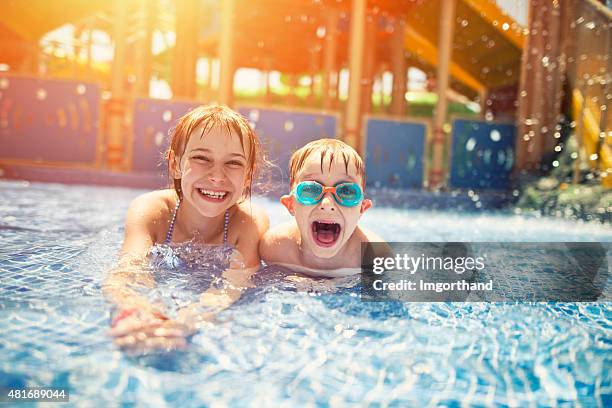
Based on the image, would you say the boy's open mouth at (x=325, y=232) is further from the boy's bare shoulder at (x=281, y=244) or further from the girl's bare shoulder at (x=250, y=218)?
the girl's bare shoulder at (x=250, y=218)

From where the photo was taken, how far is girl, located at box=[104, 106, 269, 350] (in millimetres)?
1570

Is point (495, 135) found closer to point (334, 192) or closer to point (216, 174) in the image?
point (334, 192)

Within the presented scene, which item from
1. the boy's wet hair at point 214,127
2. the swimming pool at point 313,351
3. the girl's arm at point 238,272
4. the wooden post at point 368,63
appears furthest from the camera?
the wooden post at point 368,63

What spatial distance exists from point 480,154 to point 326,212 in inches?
284

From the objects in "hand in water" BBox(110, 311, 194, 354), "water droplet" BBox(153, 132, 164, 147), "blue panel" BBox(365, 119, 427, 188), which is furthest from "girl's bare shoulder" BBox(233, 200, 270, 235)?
"blue panel" BBox(365, 119, 427, 188)

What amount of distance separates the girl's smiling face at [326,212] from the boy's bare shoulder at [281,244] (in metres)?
0.20

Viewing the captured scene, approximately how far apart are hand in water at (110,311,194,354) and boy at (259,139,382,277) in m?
0.75

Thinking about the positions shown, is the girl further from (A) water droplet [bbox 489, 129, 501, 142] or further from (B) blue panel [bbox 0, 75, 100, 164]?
(A) water droplet [bbox 489, 129, 501, 142]

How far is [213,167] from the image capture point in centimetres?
212

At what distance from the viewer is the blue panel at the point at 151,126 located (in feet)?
25.5

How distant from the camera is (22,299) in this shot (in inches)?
69.5

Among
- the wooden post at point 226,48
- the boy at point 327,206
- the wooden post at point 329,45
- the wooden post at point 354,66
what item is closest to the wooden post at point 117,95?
the wooden post at point 226,48

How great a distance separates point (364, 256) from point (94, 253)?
140cm

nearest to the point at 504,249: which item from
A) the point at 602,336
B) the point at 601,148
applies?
the point at 602,336
